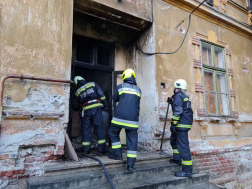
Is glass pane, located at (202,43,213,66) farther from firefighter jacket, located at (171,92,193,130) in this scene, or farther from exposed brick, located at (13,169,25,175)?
exposed brick, located at (13,169,25,175)

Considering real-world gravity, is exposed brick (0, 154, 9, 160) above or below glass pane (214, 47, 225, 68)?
below

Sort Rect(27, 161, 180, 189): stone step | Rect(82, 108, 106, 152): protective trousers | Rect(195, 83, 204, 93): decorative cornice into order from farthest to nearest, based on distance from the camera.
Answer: Rect(195, 83, 204, 93): decorative cornice → Rect(82, 108, 106, 152): protective trousers → Rect(27, 161, 180, 189): stone step

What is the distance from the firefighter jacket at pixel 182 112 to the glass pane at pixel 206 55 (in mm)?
2627


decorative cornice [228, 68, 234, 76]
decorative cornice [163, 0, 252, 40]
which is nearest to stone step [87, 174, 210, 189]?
decorative cornice [228, 68, 234, 76]

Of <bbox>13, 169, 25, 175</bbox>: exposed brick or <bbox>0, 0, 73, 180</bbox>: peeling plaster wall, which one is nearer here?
<bbox>13, 169, 25, 175</bbox>: exposed brick

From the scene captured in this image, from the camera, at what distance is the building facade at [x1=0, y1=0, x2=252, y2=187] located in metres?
3.29

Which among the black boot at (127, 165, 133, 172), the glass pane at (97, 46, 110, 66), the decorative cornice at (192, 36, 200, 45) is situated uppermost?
the decorative cornice at (192, 36, 200, 45)

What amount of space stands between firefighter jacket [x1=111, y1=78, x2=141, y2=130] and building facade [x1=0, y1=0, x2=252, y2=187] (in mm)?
925

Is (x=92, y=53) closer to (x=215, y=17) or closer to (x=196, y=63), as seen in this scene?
(x=196, y=63)

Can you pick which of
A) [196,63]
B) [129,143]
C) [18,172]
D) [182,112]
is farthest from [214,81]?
[18,172]

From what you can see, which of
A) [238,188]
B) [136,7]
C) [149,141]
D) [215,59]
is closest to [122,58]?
[136,7]

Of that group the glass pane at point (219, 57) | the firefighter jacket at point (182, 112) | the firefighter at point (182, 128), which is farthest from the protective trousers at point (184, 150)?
the glass pane at point (219, 57)

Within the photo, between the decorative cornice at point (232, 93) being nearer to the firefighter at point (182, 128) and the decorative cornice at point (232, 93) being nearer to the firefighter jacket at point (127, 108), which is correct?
the firefighter at point (182, 128)

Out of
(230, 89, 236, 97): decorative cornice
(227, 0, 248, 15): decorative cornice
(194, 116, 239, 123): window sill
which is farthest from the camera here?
(227, 0, 248, 15): decorative cornice
